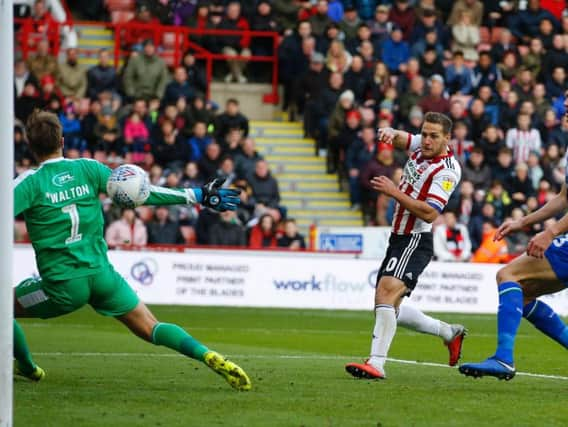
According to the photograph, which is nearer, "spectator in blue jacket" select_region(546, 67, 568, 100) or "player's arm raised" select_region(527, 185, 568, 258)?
"player's arm raised" select_region(527, 185, 568, 258)

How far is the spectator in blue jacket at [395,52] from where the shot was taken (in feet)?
101

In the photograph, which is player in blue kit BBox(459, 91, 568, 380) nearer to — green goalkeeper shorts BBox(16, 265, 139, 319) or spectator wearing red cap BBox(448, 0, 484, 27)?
green goalkeeper shorts BBox(16, 265, 139, 319)

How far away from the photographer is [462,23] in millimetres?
32219

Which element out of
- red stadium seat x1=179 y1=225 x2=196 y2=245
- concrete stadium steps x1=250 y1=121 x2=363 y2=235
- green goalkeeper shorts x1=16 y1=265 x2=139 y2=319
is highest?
green goalkeeper shorts x1=16 y1=265 x2=139 y2=319

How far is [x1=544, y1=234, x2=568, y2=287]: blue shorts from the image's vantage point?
10688 millimetres

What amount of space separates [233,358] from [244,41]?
18.0 m

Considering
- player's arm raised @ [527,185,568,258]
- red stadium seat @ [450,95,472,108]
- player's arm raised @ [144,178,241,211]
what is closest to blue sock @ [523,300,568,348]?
player's arm raised @ [527,185,568,258]

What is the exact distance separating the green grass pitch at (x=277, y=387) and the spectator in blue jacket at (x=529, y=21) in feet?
52.6

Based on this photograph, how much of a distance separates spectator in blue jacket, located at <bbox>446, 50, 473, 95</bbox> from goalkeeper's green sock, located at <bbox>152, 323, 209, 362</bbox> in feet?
69.1

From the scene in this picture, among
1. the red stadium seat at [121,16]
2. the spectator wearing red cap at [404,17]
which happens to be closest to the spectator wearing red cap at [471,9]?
the spectator wearing red cap at [404,17]

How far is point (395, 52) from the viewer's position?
30.8 meters

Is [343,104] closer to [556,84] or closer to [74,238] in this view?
[556,84]

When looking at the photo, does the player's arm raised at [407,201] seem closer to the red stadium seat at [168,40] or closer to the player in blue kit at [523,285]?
the player in blue kit at [523,285]

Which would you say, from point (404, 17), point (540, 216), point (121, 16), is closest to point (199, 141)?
point (121, 16)
